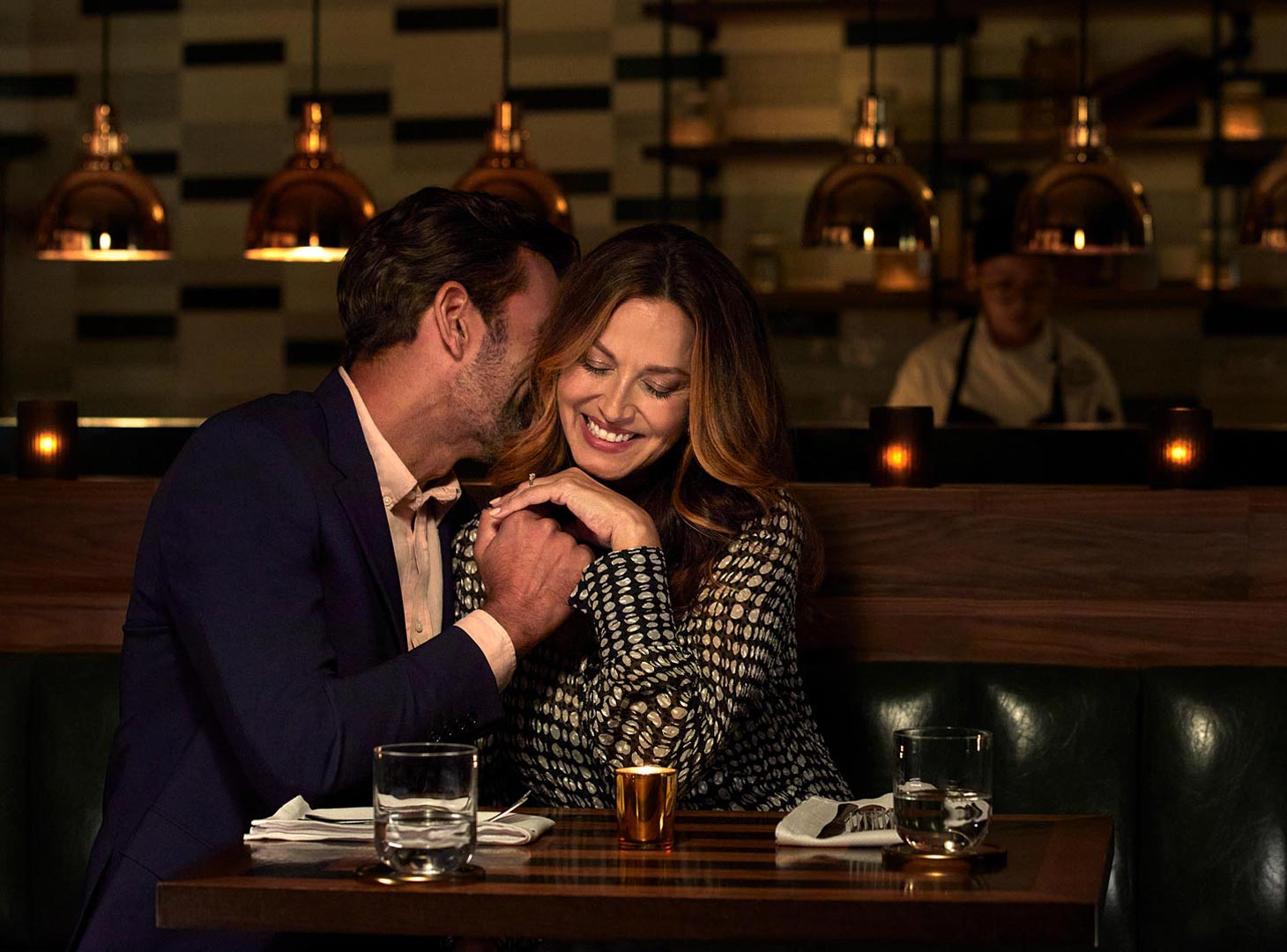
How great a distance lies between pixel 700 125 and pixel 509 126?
5.54ft

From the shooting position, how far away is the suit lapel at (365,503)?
2.05m

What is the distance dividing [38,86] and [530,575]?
17.6 ft

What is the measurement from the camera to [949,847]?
160 cm

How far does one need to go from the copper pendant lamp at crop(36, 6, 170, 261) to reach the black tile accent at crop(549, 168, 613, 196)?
221 cm

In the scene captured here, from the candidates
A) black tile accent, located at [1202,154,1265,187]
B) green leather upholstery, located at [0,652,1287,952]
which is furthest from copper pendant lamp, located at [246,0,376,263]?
black tile accent, located at [1202,154,1265,187]

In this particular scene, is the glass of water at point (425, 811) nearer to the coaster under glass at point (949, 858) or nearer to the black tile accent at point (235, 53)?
the coaster under glass at point (949, 858)

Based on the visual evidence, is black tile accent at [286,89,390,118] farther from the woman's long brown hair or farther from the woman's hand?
the woman's hand

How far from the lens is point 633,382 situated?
219cm

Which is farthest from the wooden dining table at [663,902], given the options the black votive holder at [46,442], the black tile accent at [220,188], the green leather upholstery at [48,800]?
the black tile accent at [220,188]

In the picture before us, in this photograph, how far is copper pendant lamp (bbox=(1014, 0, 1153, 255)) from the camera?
3900mm

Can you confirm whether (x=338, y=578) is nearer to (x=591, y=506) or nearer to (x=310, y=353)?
(x=591, y=506)

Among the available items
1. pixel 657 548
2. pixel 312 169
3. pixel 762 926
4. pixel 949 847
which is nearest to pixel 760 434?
pixel 657 548

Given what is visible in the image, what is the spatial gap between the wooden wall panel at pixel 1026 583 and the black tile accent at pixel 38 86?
13.7ft

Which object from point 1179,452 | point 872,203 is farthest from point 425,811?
point 872,203
